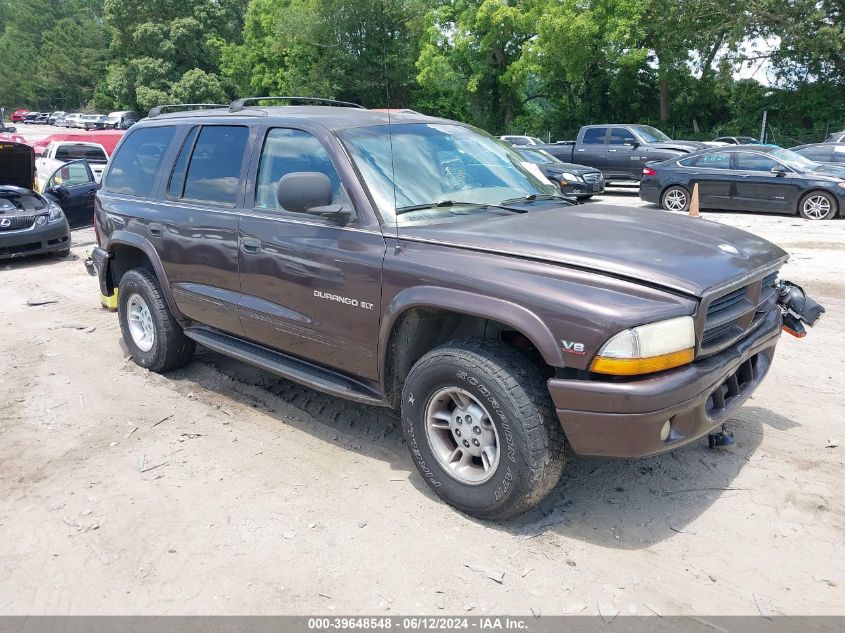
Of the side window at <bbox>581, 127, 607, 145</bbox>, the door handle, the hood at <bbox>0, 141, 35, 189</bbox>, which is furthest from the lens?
the side window at <bbox>581, 127, 607, 145</bbox>

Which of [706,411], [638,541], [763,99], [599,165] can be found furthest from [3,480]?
[763,99]

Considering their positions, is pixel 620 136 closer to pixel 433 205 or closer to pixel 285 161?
pixel 285 161

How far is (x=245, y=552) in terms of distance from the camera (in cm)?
330

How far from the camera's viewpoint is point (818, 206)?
13.0 meters

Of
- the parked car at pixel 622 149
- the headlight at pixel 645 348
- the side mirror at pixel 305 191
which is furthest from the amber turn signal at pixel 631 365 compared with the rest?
the parked car at pixel 622 149

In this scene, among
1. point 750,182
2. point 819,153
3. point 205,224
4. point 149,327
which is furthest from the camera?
point 819,153

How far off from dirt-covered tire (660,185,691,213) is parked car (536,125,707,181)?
10.8 ft

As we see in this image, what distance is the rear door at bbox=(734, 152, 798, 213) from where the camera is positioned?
1330cm

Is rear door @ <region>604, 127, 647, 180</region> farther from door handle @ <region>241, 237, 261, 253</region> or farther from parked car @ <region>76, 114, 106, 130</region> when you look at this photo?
parked car @ <region>76, 114, 106, 130</region>

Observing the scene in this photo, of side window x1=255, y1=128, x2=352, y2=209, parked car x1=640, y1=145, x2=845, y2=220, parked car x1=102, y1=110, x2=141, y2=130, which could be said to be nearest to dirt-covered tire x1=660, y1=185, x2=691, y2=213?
parked car x1=640, y1=145, x2=845, y2=220

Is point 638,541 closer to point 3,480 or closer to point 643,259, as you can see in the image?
point 643,259

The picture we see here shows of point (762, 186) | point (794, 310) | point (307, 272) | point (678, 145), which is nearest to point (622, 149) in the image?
point (678, 145)

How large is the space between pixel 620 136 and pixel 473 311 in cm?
1684
